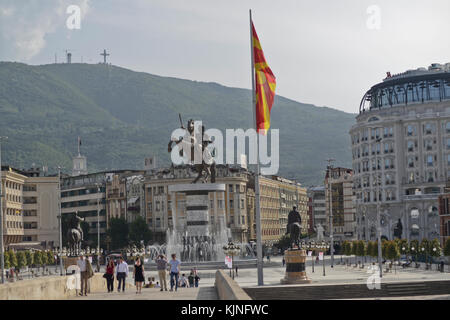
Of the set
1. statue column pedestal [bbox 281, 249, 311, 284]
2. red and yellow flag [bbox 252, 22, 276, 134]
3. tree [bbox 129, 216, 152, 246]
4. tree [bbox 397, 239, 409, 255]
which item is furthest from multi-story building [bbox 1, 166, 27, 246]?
red and yellow flag [bbox 252, 22, 276, 134]

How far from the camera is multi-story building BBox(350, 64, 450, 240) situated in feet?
486

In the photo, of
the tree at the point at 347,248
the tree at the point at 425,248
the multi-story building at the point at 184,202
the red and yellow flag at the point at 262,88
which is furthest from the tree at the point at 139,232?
the red and yellow flag at the point at 262,88

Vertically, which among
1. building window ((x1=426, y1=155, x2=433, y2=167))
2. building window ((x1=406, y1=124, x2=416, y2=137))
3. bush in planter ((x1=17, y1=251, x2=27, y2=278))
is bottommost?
bush in planter ((x1=17, y1=251, x2=27, y2=278))

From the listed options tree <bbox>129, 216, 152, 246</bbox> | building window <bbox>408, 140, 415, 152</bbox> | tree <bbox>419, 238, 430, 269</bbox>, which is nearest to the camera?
tree <bbox>419, 238, 430, 269</bbox>

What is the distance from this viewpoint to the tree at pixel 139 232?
157875 mm

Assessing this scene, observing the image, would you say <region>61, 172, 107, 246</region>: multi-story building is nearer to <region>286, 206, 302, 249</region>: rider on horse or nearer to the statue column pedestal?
the statue column pedestal

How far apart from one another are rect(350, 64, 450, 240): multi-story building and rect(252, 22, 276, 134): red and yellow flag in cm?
10721

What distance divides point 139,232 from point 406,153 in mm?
49656

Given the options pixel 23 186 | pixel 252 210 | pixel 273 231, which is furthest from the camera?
pixel 273 231
